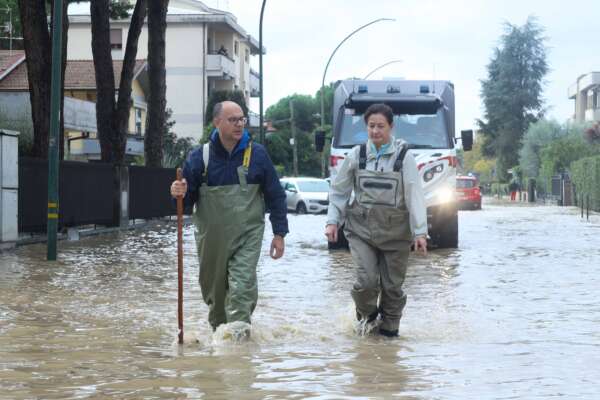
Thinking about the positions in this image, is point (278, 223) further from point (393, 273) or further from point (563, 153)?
point (563, 153)

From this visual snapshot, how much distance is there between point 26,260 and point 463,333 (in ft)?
33.5

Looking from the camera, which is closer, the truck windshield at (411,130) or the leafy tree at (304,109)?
the truck windshield at (411,130)

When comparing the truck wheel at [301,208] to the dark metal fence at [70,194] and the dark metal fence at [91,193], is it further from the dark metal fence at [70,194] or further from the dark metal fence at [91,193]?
the dark metal fence at [70,194]

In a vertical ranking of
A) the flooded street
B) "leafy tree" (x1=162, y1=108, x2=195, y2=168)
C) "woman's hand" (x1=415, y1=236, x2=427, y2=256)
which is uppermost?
"leafy tree" (x1=162, y1=108, x2=195, y2=168)

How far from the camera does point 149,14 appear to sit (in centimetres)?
3425

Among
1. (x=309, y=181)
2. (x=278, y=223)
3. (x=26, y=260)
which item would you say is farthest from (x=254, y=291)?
(x=309, y=181)

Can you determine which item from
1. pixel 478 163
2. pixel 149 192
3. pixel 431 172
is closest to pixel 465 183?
pixel 149 192

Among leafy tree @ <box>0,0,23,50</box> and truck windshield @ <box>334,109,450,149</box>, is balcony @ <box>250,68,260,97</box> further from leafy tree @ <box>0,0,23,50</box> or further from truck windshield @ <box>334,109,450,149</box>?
truck windshield @ <box>334,109,450,149</box>

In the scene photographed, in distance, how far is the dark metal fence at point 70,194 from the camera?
71.7 feet

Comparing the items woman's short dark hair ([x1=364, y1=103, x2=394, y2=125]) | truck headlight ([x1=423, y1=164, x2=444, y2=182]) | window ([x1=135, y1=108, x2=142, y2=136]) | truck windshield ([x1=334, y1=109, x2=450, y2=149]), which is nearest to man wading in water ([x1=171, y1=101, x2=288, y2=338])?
woman's short dark hair ([x1=364, y1=103, x2=394, y2=125])

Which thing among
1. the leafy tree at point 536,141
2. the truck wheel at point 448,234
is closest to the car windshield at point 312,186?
the truck wheel at point 448,234

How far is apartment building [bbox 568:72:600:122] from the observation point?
96875 mm

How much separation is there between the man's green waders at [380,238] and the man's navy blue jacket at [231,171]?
2.43ft

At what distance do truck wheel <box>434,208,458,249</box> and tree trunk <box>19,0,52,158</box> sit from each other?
8.10m
